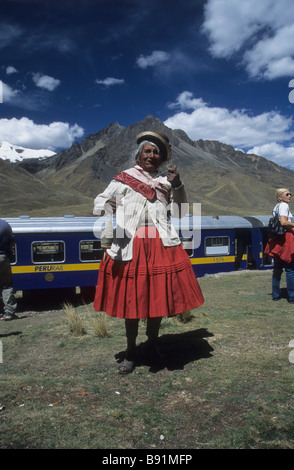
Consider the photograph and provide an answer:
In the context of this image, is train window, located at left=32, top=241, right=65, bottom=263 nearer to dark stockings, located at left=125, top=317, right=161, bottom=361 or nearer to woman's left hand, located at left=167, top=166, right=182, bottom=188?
dark stockings, located at left=125, top=317, right=161, bottom=361

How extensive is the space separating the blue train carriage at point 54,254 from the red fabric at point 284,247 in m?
5.25

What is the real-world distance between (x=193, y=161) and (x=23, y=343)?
160 m

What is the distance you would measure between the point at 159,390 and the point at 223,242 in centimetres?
1061

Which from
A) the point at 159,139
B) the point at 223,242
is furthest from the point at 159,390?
the point at 223,242

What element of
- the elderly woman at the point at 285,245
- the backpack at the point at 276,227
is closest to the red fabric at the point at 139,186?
the elderly woman at the point at 285,245

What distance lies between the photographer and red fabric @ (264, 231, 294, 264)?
5469 mm

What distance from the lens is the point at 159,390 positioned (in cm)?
285

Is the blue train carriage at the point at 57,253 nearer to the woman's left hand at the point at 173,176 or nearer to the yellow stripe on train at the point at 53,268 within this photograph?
the yellow stripe on train at the point at 53,268

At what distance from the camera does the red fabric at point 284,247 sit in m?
5.47

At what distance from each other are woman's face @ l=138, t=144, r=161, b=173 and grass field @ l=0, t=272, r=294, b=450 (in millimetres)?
1794

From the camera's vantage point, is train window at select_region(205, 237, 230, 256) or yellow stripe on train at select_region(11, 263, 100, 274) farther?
train window at select_region(205, 237, 230, 256)

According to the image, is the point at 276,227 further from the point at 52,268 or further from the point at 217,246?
the point at 217,246

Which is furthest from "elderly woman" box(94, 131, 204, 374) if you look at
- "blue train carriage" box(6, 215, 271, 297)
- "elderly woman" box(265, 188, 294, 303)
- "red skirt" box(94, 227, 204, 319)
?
"blue train carriage" box(6, 215, 271, 297)
